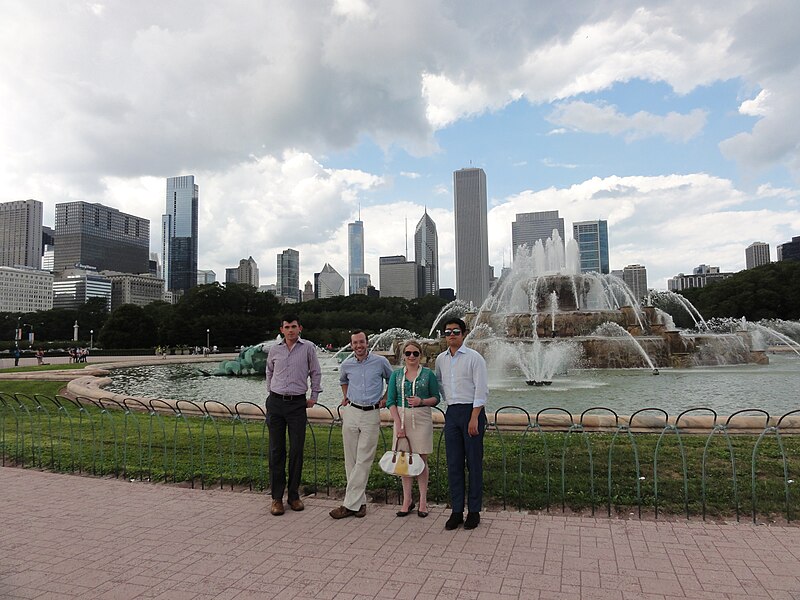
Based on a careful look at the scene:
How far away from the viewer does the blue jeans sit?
17.5 ft

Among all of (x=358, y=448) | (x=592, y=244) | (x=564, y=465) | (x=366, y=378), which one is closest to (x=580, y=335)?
(x=564, y=465)

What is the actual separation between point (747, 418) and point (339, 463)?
6407 mm

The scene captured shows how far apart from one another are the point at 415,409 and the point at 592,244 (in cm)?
16819

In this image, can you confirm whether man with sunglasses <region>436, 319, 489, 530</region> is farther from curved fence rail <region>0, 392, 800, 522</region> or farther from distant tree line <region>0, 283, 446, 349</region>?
distant tree line <region>0, 283, 446, 349</region>

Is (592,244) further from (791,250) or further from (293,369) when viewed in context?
(293,369)

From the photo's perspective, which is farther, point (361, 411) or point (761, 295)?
point (761, 295)

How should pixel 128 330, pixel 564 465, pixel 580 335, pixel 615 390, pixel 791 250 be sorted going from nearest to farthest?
pixel 564 465
pixel 615 390
pixel 580 335
pixel 128 330
pixel 791 250

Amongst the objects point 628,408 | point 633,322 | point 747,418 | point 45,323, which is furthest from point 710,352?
point 45,323

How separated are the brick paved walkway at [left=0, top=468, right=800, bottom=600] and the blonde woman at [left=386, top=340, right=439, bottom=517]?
0.27 meters

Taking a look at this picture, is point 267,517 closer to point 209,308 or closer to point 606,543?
point 606,543

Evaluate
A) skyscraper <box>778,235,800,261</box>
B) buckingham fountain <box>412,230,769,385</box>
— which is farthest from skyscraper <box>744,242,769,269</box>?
buckingham fountain <box>412,230,769,385</box>

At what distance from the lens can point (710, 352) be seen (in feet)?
79.5

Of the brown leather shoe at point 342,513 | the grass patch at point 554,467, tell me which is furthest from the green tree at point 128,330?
the brown leather shoe at point 342,513

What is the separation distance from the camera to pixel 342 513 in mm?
5645
